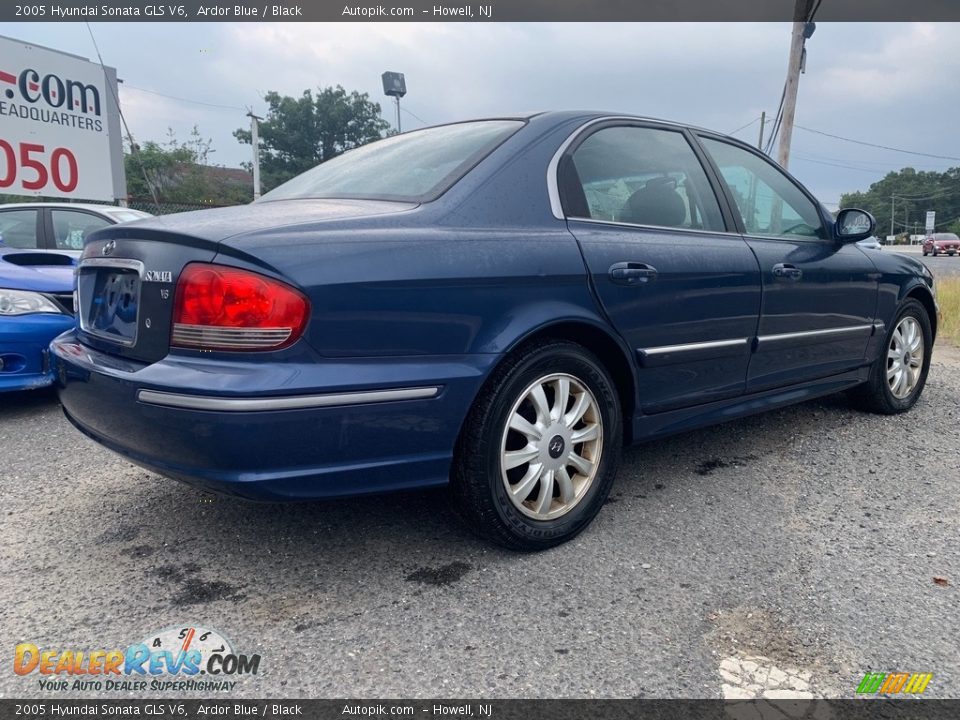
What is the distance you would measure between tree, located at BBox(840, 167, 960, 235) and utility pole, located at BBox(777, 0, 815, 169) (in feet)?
254

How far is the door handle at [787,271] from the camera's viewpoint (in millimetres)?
3279

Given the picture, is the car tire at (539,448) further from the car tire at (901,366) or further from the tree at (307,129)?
the tree at (307,129)

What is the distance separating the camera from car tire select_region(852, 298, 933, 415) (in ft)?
13.8

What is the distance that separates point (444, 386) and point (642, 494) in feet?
4.20

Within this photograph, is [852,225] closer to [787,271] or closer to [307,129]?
[787,271]

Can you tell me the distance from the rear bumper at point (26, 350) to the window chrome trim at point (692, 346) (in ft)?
10.8

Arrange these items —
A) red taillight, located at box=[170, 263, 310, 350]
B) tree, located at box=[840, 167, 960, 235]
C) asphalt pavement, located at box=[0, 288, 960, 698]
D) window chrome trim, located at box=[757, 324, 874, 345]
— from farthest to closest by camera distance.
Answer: tree, located at box=[840, 167, 960, 235] < window chrome trim, located at box=[757, 324, 874, 345] < red taillight, located at box=[170, 263, 310, 350] < asphalt pavement, located at box=[0, 288, 960, 698]

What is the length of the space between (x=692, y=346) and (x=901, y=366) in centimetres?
224

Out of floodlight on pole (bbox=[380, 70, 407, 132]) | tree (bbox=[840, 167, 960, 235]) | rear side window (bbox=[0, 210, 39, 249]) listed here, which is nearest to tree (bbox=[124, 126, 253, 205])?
floodlight on pole (bbox=[380, 70, 407, 132])

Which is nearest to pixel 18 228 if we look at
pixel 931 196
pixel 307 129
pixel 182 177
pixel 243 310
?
pixel 243 310

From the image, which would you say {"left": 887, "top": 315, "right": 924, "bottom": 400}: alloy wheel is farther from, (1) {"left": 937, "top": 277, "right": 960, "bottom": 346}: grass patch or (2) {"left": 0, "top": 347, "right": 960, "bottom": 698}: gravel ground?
(1) {"left": 937, "top": 277, "right": 960, "bottom": 346}: grass patch

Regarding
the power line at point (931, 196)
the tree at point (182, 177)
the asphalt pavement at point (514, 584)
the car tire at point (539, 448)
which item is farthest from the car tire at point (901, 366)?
the power line at point (931, 196)

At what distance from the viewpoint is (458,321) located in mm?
2160

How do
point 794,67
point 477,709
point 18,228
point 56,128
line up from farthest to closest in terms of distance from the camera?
1. point 794,67
2. point 56,128
3. point 18,228
4. point 477,709
